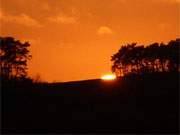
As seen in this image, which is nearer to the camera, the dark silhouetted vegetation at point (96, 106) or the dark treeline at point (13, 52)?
the dark silhouetted vegetation at point (96, 106)

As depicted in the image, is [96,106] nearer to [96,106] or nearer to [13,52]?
[96,106]

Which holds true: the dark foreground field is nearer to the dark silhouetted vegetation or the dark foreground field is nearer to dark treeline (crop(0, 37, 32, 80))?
the dark silhouetted vegetation

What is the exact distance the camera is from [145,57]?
4928cm

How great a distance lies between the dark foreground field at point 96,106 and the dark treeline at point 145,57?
27.2 metres

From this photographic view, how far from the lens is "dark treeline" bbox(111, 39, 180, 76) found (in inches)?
1714

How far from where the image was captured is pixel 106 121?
12.3 metres

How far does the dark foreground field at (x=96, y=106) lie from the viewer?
39.6 ft

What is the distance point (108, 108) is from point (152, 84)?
179 centimetres

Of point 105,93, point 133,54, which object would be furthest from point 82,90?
point 133,54

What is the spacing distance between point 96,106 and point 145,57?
121 ft

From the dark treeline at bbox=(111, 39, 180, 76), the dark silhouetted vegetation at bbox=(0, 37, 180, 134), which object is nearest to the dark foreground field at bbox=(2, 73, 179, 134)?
the dark silhouetted vegetation at bbox=(0, 37, 180, 134)

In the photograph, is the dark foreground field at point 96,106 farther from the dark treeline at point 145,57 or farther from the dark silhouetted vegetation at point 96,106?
the dark treeline at point 145,57

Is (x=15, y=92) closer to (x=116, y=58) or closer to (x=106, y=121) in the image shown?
(x=106, y=121)

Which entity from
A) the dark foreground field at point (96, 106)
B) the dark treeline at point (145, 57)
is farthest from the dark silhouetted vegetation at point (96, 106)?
the dark treeline at point (145, 57)
